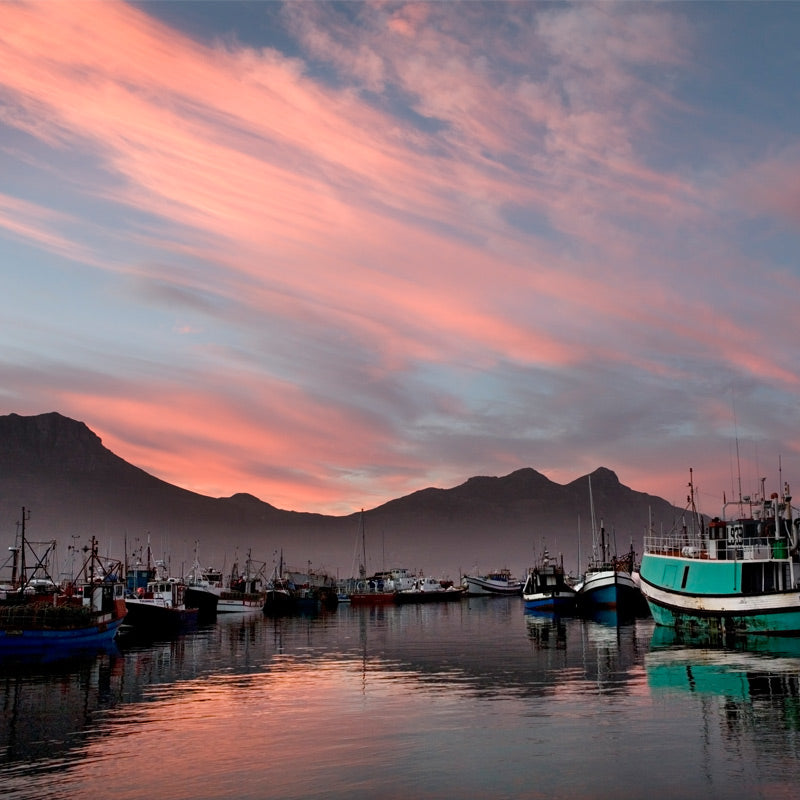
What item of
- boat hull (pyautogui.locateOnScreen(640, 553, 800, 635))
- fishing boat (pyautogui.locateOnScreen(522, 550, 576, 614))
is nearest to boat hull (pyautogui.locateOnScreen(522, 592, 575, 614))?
fishing boat (pyautogui.locateOnScreen(522, 550, 576, 614))

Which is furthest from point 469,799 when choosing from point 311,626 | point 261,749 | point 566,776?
point 311,626

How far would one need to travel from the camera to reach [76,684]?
4484cm

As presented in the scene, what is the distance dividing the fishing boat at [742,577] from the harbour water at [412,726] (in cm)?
495

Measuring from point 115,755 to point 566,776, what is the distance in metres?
14.0

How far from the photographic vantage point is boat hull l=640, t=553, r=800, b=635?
60188 mm

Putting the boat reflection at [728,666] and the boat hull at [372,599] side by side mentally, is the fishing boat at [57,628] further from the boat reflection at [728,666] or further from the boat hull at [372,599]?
the boat hull at [372,599]

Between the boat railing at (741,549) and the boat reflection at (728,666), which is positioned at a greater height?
the boat railing at (741,549)

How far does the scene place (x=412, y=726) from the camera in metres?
30.0

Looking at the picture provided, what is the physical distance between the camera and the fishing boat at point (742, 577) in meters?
61.2

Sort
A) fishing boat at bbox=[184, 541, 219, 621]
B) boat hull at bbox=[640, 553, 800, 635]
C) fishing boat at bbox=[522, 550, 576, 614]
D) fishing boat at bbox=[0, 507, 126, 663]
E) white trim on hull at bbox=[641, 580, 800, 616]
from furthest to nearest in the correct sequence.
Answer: fishing boat at bbox=[184, 541, 219, 621] < fishing boat at bbox=[522, 550, 576, 614] < fishing boat at bbox=[0, 507, 126, 663] < boat hull at bbox=[640, 553, 800, 635] < white trim on hull at bbox=[641, 580, 800, 616]

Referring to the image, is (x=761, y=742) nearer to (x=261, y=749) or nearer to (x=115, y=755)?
(x=261, y=749)

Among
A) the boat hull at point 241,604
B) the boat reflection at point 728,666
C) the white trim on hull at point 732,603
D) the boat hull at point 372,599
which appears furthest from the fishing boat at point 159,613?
the boat hull at point 372,599

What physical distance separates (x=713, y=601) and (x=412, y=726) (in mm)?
43932

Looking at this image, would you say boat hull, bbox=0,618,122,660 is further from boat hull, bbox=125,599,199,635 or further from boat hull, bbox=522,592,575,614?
boat hull, bbox=522,592,575,614
